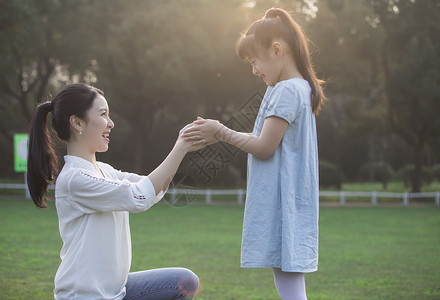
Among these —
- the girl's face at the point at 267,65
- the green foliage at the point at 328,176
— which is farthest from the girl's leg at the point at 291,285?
the green foliage at the point at 328,176

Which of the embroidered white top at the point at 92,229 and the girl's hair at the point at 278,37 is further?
the girl's hair at the point at 278,37

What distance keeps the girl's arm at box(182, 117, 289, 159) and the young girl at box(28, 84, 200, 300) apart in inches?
2.7

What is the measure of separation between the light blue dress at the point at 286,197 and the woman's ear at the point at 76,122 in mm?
792

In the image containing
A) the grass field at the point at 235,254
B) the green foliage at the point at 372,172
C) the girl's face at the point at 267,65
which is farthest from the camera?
the green foliage at the point at 372,172

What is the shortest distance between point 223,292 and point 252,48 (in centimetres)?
355

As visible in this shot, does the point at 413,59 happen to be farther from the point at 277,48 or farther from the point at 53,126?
the point at 53,126

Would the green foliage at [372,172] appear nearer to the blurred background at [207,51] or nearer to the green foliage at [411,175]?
the green foliage at [411,175]

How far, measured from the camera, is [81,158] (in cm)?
236

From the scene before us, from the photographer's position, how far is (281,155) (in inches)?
93.7

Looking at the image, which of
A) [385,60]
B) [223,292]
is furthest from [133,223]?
[385,60]

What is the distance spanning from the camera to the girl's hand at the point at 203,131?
2.37 meters

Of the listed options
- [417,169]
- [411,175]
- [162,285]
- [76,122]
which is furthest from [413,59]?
[76,122]

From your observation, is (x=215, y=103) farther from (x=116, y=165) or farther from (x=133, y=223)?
(x=133, y=223)

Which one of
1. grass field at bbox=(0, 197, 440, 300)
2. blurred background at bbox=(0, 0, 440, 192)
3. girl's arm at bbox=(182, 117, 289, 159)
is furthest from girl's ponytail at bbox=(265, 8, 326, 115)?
blurred background at bbox=(0, 0, 440, 192)
